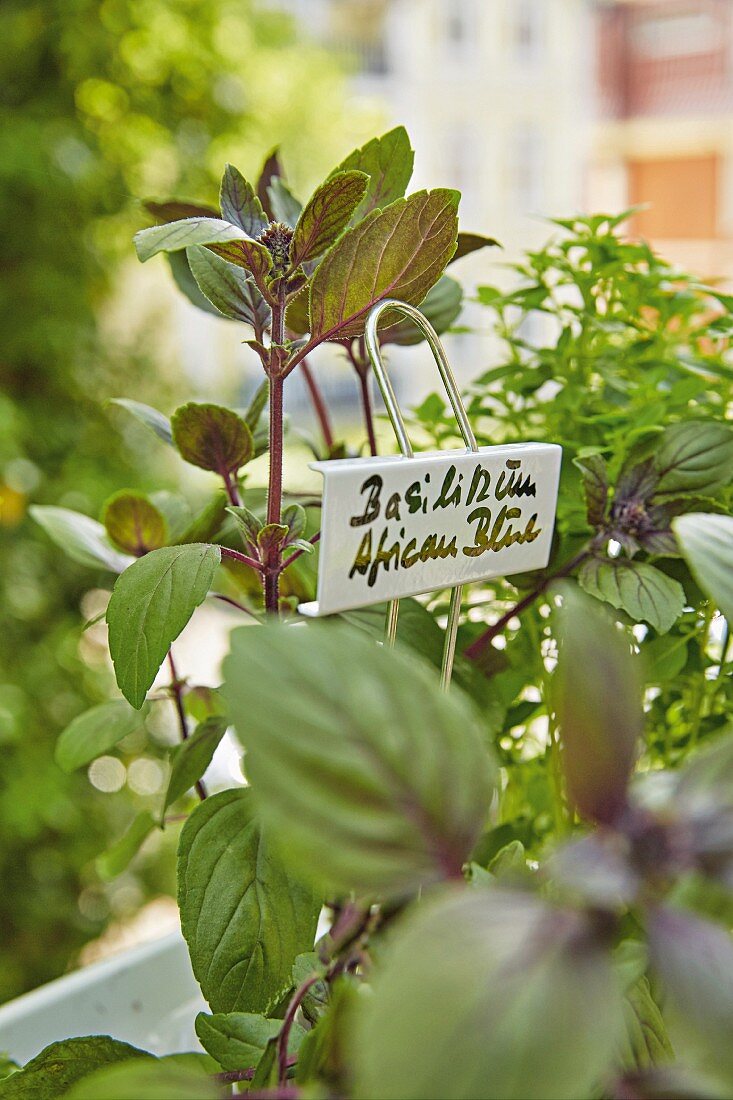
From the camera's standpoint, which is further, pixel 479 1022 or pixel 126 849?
→ pixel 126 849

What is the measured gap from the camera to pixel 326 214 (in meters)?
0.33

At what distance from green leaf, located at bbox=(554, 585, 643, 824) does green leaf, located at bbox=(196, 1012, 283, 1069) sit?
0.18 metres

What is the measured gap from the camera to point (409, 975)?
175 millimetres

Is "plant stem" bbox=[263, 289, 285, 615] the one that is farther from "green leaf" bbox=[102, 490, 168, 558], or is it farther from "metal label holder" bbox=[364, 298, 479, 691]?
"green leaf" bbox=[102, 490, 168, 558]

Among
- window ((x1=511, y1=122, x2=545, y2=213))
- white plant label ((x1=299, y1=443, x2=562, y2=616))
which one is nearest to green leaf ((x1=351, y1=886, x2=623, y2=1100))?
white plant label ((x1=299, y1=443, x2=562, y2=616))

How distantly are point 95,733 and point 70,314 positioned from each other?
1079 mm

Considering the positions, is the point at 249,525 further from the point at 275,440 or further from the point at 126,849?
the point at 126,849

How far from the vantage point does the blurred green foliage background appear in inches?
51.9

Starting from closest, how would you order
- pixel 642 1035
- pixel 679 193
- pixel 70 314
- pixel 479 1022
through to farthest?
1. pixel 479 1022
2. pixel 642 1035
3. pixel 70 314
4. pixel 679 193

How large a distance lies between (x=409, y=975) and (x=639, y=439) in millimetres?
335

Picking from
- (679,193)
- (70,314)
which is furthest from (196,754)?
(679,193)

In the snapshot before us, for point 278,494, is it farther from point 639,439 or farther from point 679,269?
point 679,269

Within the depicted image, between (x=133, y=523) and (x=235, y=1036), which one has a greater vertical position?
(x=133, y=523)

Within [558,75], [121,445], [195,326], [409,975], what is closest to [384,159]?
[409,975]
